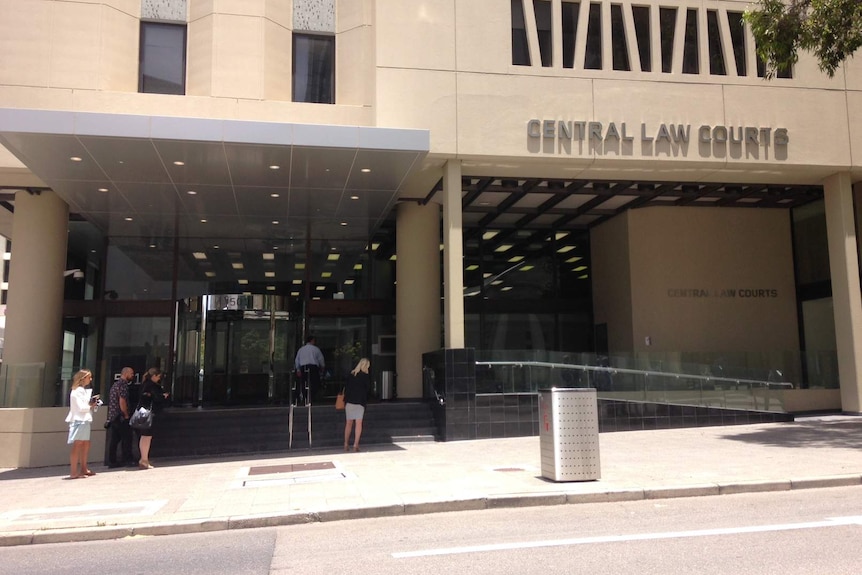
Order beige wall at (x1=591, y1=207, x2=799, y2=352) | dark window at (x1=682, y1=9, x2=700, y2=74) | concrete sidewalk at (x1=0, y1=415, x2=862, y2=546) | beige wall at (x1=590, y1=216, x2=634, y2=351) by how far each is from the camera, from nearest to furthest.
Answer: concrete sidewalk at (x1=0, y1=415, x2=862, y2=546) < dark window at (x1=682, y1=9, x2=700, y2=74) < beige wall at (x1=591, y1=207, x2=799, y2=352) < beige wall at (x1=590, y1=216, x2=634, y2=351)

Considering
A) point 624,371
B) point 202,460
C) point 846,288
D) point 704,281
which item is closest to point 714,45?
point 846,288

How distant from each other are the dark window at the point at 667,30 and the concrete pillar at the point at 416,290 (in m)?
7.08

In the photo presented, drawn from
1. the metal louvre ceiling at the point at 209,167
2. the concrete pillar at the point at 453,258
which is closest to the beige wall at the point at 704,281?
the concrete pillar at the point at 453,258

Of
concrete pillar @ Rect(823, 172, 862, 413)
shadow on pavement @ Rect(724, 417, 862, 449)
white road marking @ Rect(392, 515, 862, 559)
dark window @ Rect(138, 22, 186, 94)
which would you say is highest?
dark window @ Rect(138, 22, 186, 94)

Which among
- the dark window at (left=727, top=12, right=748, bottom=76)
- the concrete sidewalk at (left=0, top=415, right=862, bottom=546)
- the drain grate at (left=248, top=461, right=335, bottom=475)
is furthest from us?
the dark window at (left=727, top=12, right=748, bottom=76)

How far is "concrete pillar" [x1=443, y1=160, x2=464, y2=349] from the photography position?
15797mm

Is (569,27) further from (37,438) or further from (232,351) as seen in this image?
(37,438)

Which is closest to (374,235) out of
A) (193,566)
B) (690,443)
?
(690,443)

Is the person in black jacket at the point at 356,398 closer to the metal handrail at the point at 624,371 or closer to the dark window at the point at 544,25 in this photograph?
the metal handrail at the point at 624,371

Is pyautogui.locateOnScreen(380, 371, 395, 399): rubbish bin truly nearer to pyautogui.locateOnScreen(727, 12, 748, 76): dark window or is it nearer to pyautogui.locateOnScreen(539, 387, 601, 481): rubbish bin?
pyautogui.locateOnScreen(539, 387, 601, 481): rubbish bin

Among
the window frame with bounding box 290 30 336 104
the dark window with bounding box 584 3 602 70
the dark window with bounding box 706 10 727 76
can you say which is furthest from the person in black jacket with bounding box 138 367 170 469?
the dark window with bounding box 706 10 727 76

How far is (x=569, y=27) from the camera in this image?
682 inches

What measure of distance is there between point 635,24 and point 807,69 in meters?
4.49

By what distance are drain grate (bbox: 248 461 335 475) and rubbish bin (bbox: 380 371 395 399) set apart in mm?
6639
